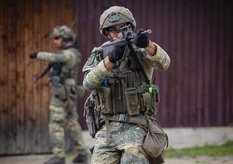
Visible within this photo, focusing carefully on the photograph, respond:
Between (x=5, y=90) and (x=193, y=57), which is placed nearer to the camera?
(x=5, y=90)

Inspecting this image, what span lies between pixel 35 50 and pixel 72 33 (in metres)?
0.95

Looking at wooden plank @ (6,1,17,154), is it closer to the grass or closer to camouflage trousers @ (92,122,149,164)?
the grass

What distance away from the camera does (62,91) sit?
9250 mm

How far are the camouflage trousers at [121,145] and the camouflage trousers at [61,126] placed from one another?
379 centimetres

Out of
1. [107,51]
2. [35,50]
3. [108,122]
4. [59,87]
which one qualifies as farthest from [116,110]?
[35,50]

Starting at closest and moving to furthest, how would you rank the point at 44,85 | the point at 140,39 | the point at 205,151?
the point at 140,39
the point at 44,85
the point at 205,151

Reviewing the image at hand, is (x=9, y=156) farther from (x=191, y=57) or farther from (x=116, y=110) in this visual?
(x=116, y=110)

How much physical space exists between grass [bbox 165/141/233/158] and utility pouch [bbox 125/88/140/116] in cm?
483

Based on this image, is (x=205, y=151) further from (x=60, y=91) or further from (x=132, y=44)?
(x=132, y=44)

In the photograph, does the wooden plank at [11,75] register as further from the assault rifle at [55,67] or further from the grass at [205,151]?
the grass at [205,151]

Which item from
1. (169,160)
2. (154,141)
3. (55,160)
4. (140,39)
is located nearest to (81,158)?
(55,160)

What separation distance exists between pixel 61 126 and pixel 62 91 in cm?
54

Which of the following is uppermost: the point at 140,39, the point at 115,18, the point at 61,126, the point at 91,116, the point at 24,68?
the point at 115,18

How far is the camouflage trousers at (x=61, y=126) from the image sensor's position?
926cm
